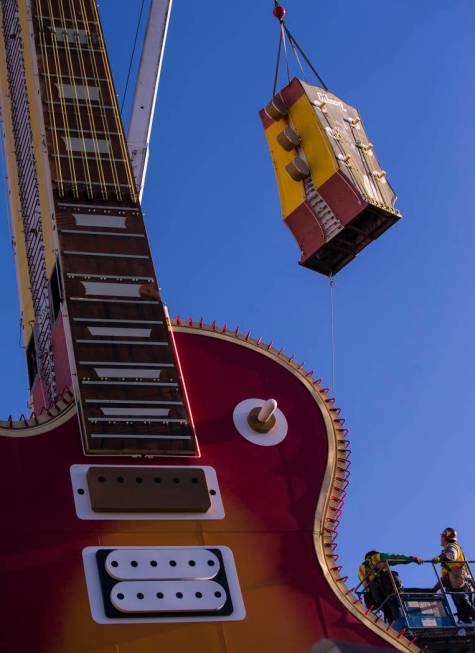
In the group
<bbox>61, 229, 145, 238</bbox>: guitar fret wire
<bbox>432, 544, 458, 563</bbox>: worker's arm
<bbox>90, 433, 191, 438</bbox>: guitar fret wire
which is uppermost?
<bbox>61, 229, 145, 238</bbox>: guitar fret wire

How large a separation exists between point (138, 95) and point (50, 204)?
487 cm

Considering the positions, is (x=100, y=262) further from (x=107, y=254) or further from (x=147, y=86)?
(x=147, y=86)

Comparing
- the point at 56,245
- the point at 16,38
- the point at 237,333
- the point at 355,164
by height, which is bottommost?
the point at 237,333

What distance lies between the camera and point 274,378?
18.8 m

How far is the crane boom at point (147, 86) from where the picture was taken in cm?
2277

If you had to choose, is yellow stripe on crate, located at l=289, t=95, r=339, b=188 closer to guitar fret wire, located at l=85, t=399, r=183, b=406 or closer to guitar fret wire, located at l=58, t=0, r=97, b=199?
guitar fret wire, located at l=58, t=0, r=97, b=199

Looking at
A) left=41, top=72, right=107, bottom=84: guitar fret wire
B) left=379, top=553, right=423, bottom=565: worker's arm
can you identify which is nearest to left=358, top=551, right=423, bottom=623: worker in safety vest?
left=379, top=553, right=423, bottom=565: worker's arm

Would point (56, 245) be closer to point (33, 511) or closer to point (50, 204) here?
point (50, 204)

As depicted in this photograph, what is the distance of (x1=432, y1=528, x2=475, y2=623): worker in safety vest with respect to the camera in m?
18.8

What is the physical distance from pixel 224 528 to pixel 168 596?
1.41 meters

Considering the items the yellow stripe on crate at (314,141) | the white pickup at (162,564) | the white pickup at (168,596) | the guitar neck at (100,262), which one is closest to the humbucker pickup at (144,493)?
the guitar neck at (100,262)

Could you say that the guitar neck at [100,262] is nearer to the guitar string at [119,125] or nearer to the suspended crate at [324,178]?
the guitar string at [119,125]

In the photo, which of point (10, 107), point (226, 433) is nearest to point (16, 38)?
point (10, 107)

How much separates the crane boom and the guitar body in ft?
16.0
